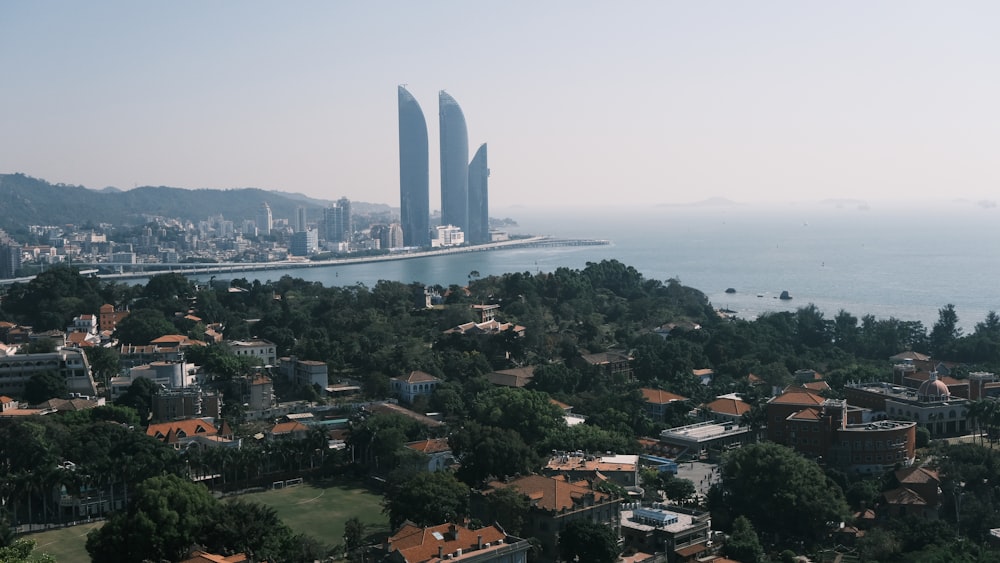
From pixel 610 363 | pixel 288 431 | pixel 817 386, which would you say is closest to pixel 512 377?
pixel 610 363

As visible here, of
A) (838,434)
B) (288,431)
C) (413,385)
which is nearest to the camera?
(838,434)

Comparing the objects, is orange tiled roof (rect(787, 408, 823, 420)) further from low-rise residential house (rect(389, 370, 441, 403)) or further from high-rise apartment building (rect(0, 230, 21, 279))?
high-rise apartment building (rect(0, 230, 21, 279))

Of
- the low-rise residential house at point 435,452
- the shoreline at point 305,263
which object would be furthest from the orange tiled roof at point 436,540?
the shoreline at point 305,263

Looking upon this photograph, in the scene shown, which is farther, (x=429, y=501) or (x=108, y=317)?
(x=108, y=317)

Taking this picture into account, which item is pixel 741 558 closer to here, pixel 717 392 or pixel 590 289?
pixel 717 392

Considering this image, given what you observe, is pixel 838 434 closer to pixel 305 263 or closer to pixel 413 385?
pixel 413 385

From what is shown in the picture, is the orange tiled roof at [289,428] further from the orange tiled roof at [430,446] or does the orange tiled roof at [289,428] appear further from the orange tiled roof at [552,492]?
the orange tiled roof at [552,492]
